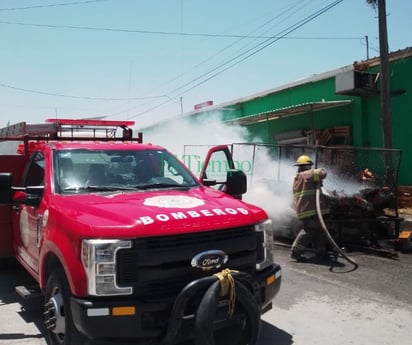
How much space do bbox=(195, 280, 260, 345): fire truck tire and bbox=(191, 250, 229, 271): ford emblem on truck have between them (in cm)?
20

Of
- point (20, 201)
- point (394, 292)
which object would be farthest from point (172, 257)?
point (394, 292)

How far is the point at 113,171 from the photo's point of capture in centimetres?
508

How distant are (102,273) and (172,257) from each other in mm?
525

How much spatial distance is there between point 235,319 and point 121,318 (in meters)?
0.91

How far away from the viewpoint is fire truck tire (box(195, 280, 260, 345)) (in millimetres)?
3432

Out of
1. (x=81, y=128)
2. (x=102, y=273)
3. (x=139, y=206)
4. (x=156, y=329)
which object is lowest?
(x=156, y=329)

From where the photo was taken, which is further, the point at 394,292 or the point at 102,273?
the point at 394,292

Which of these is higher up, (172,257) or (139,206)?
(139,206)

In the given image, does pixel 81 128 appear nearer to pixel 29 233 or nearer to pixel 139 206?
pixel 29 233

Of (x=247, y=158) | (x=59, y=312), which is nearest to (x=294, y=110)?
(x=247, y=158)

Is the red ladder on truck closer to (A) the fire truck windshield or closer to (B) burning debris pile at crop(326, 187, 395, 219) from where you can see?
(A) the fire truck windshield

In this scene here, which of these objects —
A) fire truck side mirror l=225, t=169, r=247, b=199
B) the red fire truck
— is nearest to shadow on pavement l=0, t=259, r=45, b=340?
the red fire truck

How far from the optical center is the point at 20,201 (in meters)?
4.97

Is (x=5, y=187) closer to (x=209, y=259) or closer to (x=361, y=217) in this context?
(x=209, y=259)
